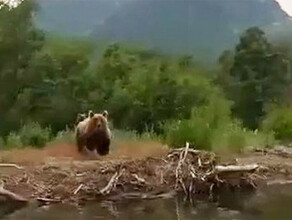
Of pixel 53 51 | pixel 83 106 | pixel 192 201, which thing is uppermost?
pixel 53 51

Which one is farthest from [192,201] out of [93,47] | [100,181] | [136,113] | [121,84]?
[93,47]

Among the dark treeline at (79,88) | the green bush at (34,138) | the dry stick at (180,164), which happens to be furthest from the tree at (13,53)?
the dry stick at (180,164)

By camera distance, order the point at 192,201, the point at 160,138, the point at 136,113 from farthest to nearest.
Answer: the point at 136,113 < the point at 160,138 < the point at 192,201

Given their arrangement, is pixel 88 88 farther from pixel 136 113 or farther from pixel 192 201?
pixel 192 201

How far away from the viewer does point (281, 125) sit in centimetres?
2475

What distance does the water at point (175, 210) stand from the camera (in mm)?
13156

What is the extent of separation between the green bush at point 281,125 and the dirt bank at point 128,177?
7.50 metres

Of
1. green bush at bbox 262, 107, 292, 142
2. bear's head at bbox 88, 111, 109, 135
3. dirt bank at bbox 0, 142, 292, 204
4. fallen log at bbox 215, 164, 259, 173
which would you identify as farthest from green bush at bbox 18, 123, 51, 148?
green bush at bbox 262, 107, 292, 142

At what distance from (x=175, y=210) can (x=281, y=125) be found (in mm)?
11723

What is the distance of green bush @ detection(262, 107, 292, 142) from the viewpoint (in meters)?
24.4

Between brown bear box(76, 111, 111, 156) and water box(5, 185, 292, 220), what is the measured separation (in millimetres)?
3059

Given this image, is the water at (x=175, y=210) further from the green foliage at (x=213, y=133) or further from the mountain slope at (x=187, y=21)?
the mountain slope at (x=187, y=21)

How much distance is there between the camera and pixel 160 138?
20.4m

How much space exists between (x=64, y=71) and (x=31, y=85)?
201 centimetres
